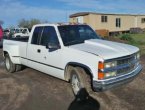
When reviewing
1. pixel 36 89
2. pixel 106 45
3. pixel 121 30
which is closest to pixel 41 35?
pixel 36 89

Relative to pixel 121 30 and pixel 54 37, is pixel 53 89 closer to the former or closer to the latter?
pixel 54 37

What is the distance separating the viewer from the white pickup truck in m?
6.48

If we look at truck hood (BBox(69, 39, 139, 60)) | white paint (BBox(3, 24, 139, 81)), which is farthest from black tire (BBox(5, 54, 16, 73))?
truck hood (BBox(69, 39, 139, 60))

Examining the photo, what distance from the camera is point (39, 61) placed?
8664 millimetres

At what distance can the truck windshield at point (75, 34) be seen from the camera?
25.7 ft

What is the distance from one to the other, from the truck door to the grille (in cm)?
166

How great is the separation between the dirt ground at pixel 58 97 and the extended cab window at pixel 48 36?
133cm

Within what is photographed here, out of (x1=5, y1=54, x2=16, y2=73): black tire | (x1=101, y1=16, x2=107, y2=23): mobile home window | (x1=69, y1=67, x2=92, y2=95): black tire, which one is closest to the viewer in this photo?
(x1=69, y1=67, x2=92, y2=95): black tire

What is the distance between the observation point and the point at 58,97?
7402mm

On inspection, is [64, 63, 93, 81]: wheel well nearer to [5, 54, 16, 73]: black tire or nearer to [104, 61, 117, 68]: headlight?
[104, 61, 117, 68]: headlight

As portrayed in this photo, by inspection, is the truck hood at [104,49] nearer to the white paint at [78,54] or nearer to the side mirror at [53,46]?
the white paint at [78,54]

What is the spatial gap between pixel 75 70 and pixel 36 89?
5.67ft

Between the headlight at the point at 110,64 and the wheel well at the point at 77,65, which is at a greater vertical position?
the headlight at the point at 110,64

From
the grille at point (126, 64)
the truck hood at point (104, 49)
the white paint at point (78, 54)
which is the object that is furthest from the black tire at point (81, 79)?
A: the grille at point (126, 64)
